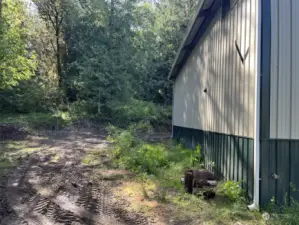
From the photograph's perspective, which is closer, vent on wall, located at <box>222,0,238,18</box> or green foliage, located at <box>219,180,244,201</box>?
green foliage, located at <box>219,180,244,201</box>

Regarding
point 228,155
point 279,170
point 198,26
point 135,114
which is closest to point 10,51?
point 198,26

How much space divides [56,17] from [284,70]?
59.1 feet

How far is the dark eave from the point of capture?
256 inches

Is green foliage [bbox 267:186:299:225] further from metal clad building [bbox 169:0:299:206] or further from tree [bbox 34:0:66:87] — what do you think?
tree [bbox 34:0:66:87]

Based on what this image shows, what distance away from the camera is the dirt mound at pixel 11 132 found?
12.0m

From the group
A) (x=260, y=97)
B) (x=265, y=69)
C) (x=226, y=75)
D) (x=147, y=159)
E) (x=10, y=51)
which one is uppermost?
(x=10, y=51)

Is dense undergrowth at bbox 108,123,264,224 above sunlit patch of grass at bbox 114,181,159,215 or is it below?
above

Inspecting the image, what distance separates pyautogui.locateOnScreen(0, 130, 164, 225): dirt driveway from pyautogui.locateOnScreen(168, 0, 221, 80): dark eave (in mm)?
4721

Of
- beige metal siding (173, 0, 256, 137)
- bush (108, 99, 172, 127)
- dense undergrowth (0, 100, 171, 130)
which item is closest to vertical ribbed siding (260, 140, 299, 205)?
beige metal siding (173, 0, 256, 137)

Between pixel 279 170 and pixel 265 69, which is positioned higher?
pixel 265 69

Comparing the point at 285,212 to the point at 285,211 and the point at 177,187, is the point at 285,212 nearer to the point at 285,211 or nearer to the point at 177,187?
the point at 285,211

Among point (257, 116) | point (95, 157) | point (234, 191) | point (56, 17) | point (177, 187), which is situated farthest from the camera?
point (56, 17)

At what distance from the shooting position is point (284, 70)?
3922mm

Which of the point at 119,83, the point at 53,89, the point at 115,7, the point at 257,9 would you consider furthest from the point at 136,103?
the point at 257,9
